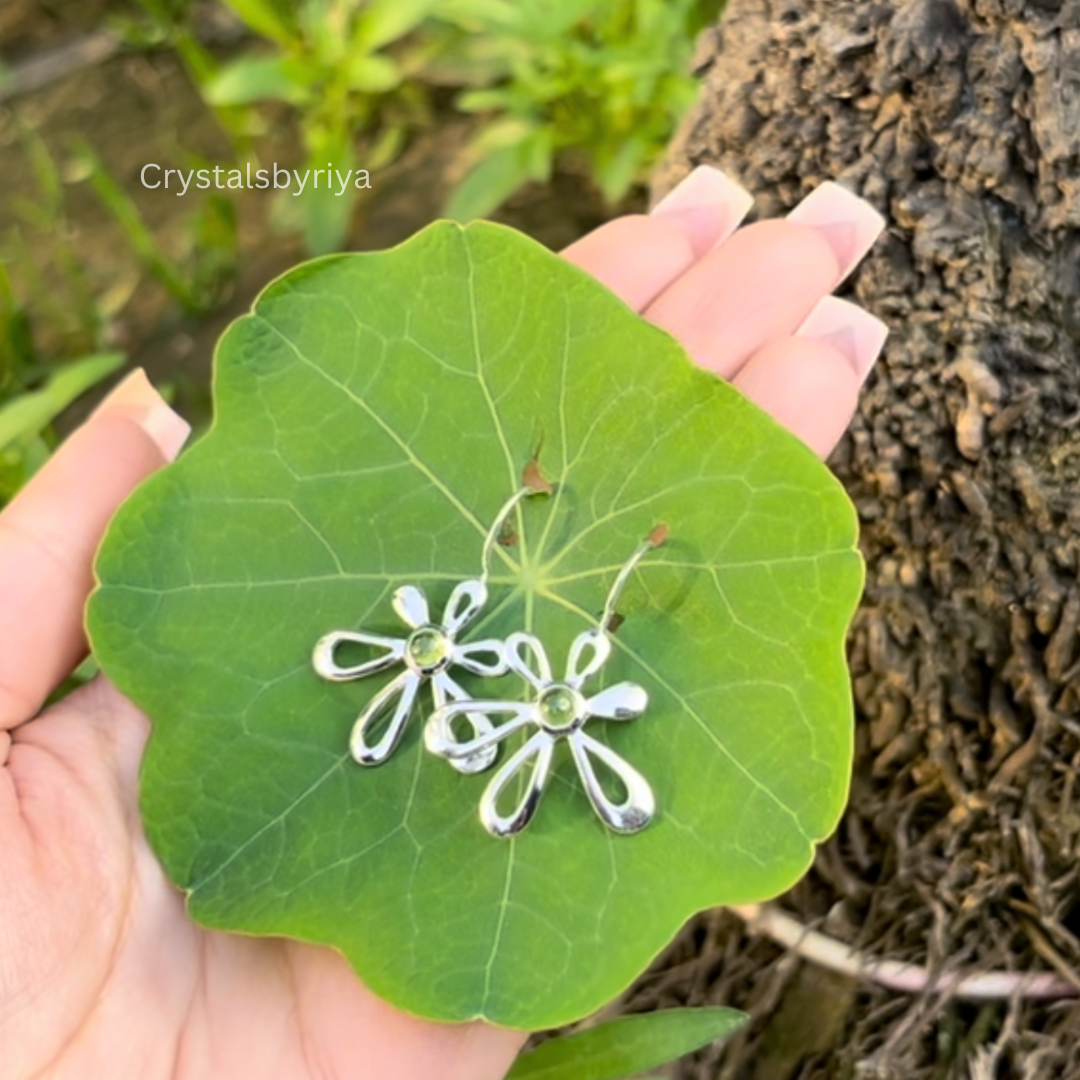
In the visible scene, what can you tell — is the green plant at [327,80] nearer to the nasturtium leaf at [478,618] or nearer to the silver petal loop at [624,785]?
the nasturtium leaf at [478,618]

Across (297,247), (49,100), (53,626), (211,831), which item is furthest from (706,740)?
(49,100)

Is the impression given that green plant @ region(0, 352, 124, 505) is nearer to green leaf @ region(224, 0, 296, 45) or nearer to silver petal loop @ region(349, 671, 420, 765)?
green leaf @ region(224, 0, 296, 45)

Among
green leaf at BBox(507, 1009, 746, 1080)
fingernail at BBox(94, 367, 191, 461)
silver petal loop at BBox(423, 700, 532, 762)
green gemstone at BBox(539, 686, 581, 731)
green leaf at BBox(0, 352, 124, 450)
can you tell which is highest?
fingernail at BBox(94, 367, 191, 461)

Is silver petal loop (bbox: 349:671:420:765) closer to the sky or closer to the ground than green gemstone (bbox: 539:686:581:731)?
closer to the ground

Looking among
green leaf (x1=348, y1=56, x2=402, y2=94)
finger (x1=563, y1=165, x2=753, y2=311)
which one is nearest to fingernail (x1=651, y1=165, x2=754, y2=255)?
finger (x1=563, y1=165, x2=753, y2=311)

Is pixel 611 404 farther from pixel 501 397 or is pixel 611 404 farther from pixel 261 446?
pixel 261 446

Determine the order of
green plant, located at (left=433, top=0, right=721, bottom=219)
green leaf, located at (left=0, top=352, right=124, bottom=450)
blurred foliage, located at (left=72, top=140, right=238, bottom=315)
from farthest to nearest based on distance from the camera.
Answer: blurred foliage, located at (left=72, top=140, right=238, bottom=315)
green plant, located at (left=433, top=0, right=721, bottom=219)
green leaf, located at (left=0, top=352, right=124, bottom=450)

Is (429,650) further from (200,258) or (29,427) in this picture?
(200,258)

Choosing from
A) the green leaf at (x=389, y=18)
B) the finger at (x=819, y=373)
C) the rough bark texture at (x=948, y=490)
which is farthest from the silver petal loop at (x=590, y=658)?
the green leaf at (x=389, y=18)
